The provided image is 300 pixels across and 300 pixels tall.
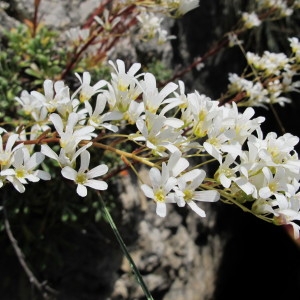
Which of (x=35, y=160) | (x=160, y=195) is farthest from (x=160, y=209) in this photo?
(x=35, y=160)

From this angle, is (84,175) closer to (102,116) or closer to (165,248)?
(102,116)

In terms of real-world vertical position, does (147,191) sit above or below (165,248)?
above

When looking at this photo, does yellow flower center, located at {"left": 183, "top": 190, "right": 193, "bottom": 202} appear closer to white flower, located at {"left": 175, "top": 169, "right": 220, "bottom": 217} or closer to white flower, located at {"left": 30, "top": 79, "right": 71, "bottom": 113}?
white flower, located at {"left": 175, "top": 169, "right": 220, "bottom": 217}

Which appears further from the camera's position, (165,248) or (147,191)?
(165,248)

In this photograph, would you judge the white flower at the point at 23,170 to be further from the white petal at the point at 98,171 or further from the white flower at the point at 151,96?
the white flower at the point at 151,96

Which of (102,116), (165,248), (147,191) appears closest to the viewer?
(147,191)

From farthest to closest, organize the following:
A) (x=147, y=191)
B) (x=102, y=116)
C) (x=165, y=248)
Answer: (x=165, y=248) < (x=102, y=116) < (x=147, y=191)

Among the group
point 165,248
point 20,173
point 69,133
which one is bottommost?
point 165,248

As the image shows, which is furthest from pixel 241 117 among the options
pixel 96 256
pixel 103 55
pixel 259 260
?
pixel 259 260
